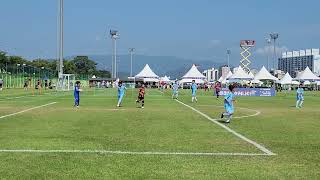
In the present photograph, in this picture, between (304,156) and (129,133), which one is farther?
(129,133)

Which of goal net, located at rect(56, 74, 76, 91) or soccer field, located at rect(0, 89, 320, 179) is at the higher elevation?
goal net, located at rect(56, 74, 76, 91)

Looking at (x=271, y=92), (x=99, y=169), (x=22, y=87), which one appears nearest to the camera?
(x=99, y=169)

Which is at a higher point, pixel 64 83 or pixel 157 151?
pixel 64 83

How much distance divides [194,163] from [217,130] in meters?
7.80

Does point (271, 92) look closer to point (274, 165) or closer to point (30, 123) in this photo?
point (30, 123)

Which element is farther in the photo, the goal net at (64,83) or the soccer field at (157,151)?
the goal net at (64,83)

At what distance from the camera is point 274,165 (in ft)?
37.2

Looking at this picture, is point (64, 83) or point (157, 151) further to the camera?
point (64, 83)

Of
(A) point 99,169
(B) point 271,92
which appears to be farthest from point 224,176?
(B) point 271,92

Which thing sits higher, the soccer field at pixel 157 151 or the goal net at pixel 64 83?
the goal net at pixel 64 83

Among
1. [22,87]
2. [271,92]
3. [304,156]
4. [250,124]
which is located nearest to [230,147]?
[304,156]

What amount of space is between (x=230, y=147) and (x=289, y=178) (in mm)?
4427

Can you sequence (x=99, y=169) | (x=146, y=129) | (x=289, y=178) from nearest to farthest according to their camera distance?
(x=289, y=178) → (x=99, y=169) → (x=146, y=129)

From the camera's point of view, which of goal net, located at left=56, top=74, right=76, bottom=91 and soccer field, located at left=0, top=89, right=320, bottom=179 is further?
goal net, located at left=56, top=74, right=76, bottom=91
